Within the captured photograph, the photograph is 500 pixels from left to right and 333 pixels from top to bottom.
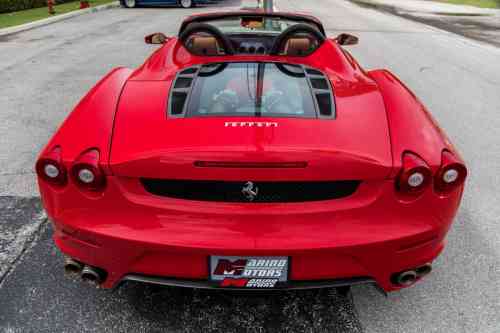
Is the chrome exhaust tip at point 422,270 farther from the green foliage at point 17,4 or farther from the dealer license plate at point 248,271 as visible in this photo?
the green foliage at point 17,4

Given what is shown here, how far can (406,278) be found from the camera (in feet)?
6.74

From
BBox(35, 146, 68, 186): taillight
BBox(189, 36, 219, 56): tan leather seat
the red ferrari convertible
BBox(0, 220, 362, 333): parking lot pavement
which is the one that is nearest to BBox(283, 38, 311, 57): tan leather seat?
BBox(189, 36, 219, 56): tan leather seat

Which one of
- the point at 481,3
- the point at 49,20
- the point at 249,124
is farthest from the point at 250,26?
the point at 481,3

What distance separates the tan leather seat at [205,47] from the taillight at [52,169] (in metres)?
1.41

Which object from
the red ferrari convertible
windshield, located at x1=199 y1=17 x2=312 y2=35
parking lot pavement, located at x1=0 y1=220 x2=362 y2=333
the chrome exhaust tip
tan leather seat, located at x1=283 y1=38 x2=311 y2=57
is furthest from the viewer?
windshield, located at x1=199 y1=17 x2=312 y2=35

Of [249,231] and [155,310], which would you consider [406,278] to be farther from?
[155,310]

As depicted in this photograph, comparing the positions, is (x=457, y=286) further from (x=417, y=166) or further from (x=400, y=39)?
(x=400, y=39)

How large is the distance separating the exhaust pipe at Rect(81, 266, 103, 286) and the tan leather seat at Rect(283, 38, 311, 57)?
186cm

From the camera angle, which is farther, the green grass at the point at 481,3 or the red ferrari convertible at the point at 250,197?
the green grass at the point at 481,3

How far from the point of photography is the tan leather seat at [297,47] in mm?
3043

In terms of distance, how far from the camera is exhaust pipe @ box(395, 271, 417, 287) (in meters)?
2.04

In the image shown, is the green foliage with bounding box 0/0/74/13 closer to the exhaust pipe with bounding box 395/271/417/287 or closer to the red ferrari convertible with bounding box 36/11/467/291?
the red ferrari convertible with bounding box 36/11/467/291

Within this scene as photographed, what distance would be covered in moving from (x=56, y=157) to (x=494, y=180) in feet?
11.9

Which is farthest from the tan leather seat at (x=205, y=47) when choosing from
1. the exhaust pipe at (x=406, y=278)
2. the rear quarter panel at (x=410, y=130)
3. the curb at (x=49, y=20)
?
the curb at (x=49, y=20)
